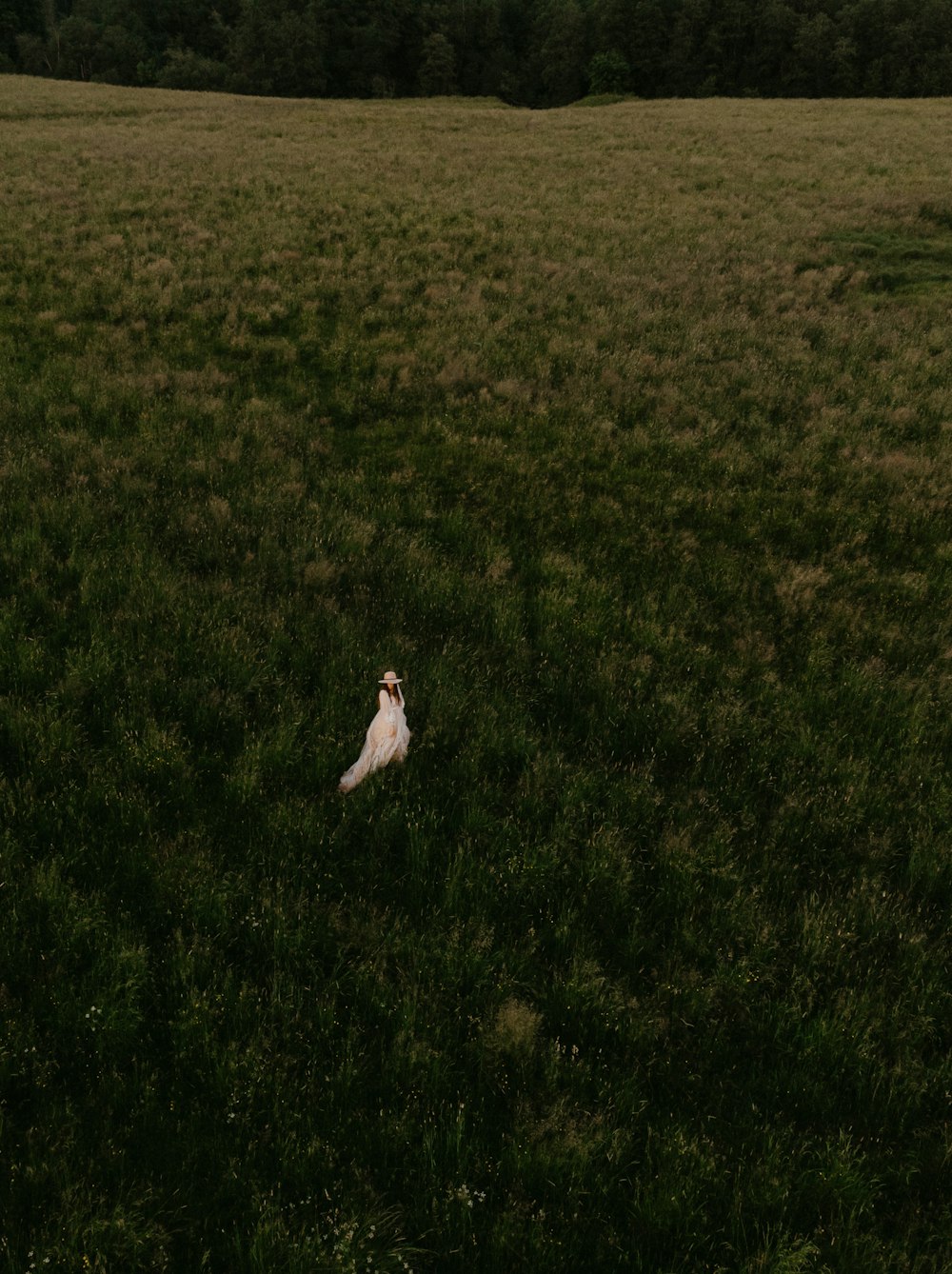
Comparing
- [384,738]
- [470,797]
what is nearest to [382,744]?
[384,738]

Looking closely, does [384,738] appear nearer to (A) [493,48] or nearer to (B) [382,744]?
(B) [382,744]

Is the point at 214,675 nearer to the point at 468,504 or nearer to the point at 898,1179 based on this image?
the point at 468,504

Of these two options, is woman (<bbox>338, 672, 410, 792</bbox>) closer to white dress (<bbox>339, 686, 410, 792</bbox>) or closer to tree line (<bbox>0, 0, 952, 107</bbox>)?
white dress (<bbox>339, 686, 410, 792</bbox>)

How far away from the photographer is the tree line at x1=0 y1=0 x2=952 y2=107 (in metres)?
76.1

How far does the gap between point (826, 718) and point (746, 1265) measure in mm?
4208

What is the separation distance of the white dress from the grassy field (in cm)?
20

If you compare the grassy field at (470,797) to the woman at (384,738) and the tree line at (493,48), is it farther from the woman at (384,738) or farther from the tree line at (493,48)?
the tree line at (493,48)

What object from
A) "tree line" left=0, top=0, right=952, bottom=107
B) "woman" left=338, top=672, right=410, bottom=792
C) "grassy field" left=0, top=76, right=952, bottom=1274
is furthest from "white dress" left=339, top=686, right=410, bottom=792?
"tree line" left=0, top=0, right=952, bottom=107

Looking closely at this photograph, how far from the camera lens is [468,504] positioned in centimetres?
898

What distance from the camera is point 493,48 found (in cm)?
9256

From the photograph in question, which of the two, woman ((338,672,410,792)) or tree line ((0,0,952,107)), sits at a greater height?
tree line ((0,0,952,107))

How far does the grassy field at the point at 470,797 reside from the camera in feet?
10.1

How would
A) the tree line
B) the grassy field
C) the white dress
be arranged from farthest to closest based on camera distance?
the tree line
the white dress
the grassy field

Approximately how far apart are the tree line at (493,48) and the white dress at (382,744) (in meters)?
93.9
